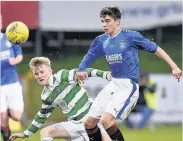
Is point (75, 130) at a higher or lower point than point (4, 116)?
higher

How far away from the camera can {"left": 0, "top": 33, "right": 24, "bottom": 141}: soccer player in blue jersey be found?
11.6m

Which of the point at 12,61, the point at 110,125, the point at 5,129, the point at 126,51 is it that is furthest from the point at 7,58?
the point at 110,125

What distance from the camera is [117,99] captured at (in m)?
8.65

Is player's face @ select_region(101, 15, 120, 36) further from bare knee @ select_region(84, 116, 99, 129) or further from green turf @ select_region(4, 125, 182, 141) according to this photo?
green turf @ select_region(4, 125, 182, 141)

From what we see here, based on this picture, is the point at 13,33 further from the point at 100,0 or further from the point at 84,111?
the point at 100,0

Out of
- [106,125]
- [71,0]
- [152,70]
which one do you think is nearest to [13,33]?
[106,125]

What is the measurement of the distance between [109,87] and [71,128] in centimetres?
66

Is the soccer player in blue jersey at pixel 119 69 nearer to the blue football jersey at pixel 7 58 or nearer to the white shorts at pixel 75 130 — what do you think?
the white shorts at pixel 75 130

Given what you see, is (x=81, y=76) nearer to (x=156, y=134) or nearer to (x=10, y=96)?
(x=10, y=96)

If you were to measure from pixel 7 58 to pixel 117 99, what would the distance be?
3.46 meters

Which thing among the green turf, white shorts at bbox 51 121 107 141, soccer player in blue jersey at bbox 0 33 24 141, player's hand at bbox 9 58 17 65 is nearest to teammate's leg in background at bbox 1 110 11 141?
soccer player in blue jersey at bbox 0 33 24 141

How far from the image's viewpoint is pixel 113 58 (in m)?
8.77

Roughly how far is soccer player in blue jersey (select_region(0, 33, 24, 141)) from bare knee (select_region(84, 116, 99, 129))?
3012mm

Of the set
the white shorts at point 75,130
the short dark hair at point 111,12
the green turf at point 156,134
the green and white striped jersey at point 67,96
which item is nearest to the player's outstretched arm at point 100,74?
the green and white striped jersey at point 67,96
